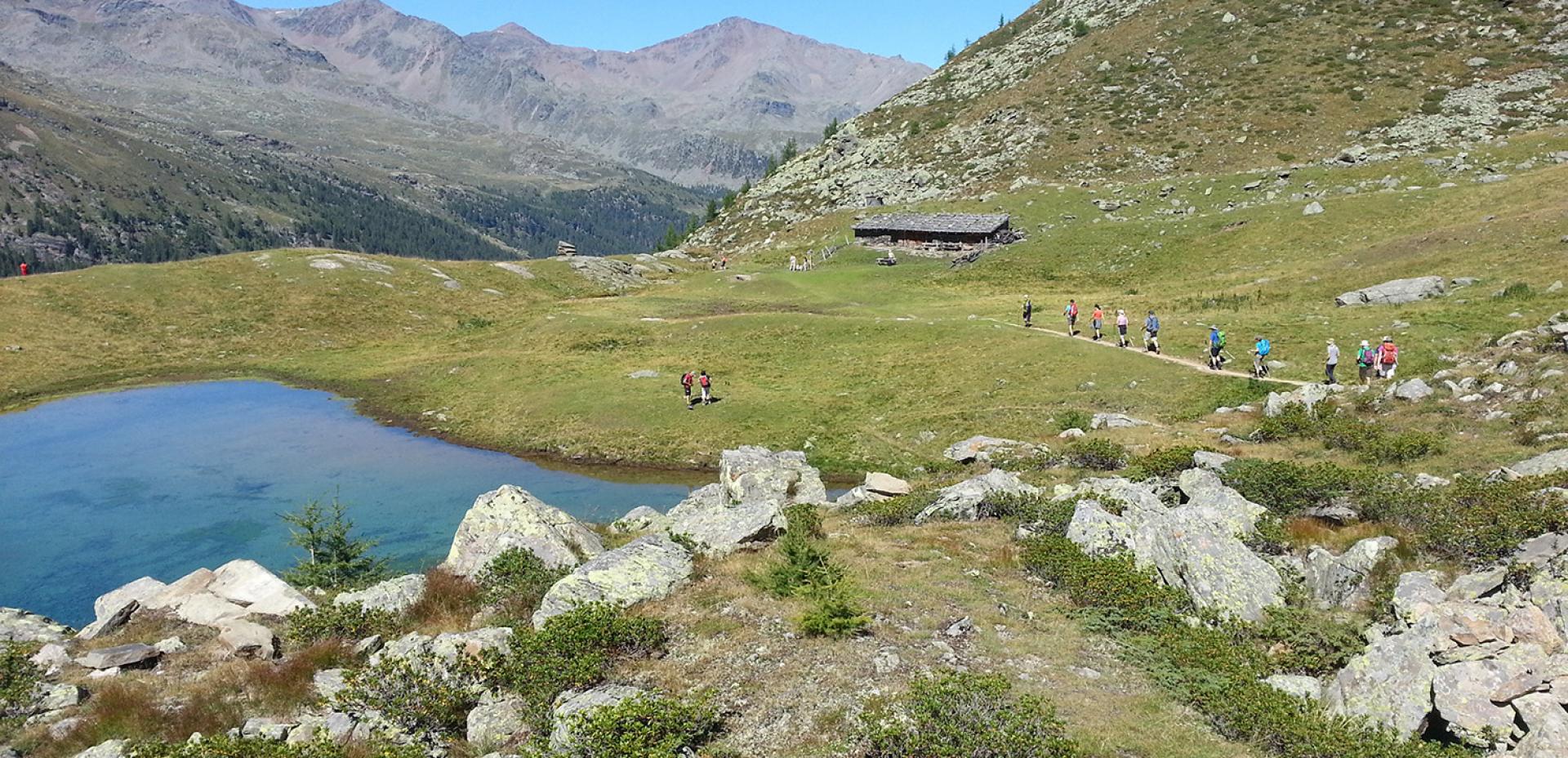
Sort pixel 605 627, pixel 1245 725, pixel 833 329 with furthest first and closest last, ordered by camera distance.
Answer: pixel 833 329 → pixel 605 627 → pixel 1245 725

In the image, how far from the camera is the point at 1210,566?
17844 mm

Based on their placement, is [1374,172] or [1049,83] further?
[1049,83]

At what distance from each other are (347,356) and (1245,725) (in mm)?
76281

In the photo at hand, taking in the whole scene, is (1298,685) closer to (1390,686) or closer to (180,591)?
(1390,686)

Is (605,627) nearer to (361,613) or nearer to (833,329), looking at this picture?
(361,613)

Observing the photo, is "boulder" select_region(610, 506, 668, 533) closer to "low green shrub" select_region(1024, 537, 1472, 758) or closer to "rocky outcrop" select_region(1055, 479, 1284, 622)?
"low green shrub" select_region(1024, 537, 1472, 758)

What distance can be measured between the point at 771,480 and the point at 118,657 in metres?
19.8

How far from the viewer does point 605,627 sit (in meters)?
16.2

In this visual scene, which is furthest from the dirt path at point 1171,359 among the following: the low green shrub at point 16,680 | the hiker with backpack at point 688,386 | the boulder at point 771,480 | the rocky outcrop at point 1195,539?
the low green shrub at point 16,680

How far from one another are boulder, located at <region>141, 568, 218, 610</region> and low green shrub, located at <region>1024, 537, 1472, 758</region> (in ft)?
78.2

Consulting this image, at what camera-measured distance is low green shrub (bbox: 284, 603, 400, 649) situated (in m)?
18.8

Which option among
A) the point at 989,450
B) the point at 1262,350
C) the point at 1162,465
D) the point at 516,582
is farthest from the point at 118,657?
the point at 1262,350

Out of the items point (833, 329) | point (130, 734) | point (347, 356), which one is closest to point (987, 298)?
point (833, 329)

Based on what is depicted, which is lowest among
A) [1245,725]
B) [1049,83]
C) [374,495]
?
[374,495]
